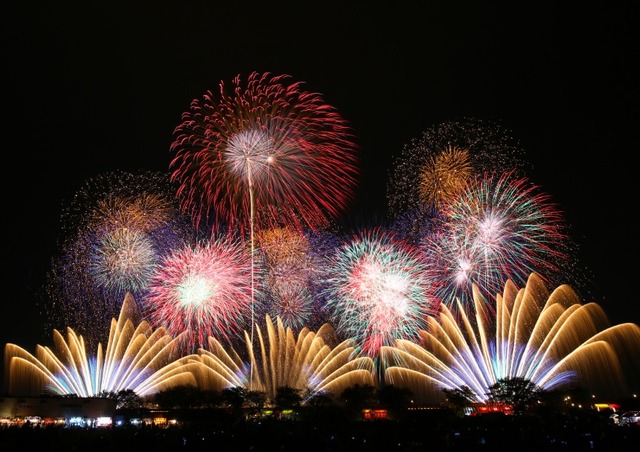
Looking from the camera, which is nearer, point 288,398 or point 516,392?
point 516,392

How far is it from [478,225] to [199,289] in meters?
22.6

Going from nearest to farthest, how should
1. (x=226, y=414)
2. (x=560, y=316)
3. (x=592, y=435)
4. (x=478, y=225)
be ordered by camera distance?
1. (x=592, y=435)
2. (x=478, y=225)
3. (x=560, y=316)
4. (x=226, y=414)

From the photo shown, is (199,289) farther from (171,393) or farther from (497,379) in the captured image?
(497,379)

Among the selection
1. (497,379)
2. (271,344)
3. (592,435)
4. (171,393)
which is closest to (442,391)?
(497,379)

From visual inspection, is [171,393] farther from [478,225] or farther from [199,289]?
[478,225]

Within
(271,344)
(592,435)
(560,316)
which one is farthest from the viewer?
(271,344)

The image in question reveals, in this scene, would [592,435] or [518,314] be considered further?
[518,314]

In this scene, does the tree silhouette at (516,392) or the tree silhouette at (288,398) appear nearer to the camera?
the tree silhouette at (516,392)

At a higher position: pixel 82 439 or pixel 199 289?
pixel 199 289

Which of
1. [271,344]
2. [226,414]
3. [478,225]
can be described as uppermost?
[478,225]

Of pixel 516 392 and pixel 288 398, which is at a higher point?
pixel 516 392

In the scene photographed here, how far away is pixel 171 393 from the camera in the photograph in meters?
69.6

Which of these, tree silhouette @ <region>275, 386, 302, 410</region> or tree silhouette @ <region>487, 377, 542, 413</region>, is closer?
tree silhouette @ <region>487, 377, 542, 413</region>

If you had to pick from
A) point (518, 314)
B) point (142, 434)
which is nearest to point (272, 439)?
point (142, 434)
